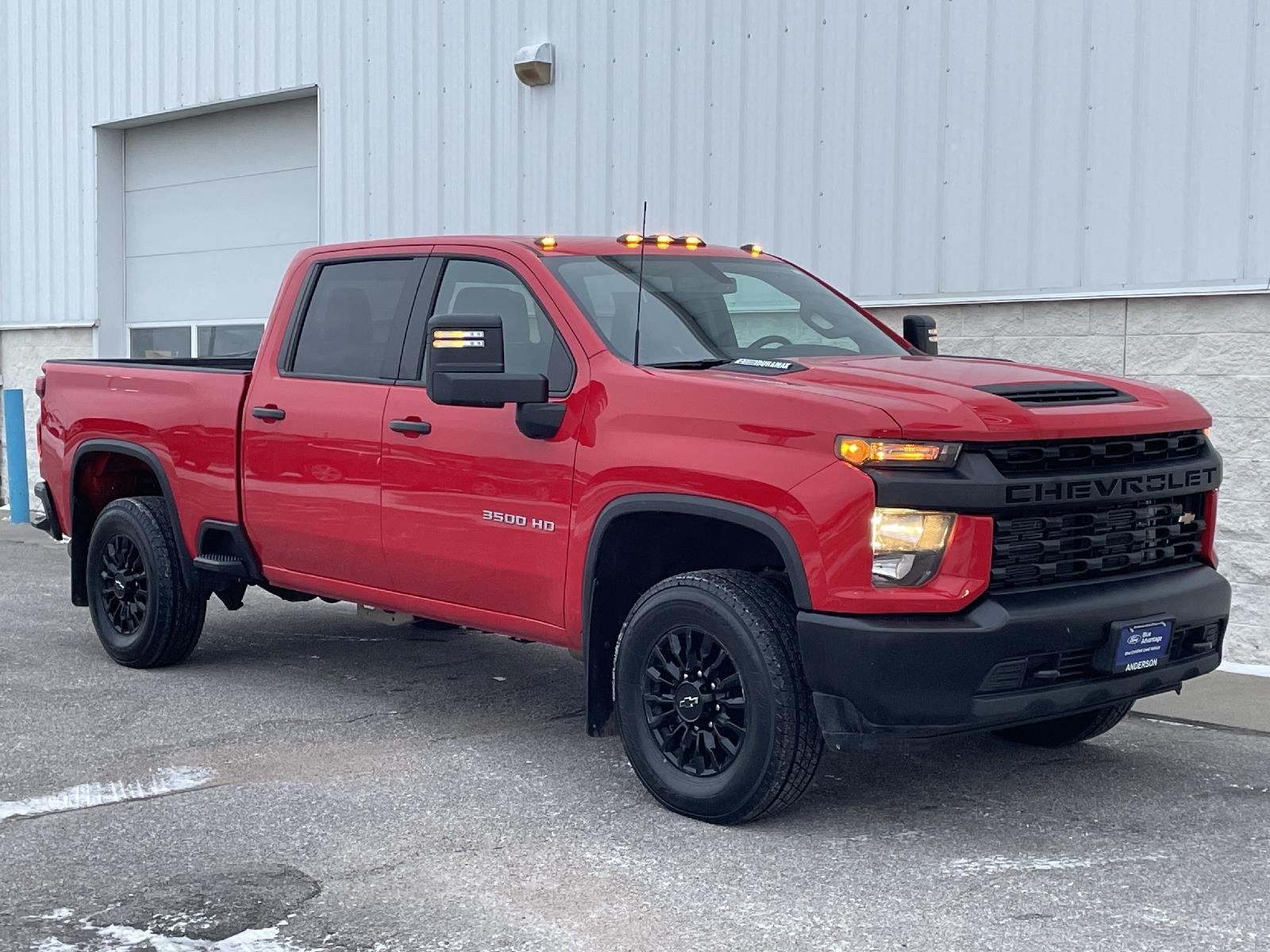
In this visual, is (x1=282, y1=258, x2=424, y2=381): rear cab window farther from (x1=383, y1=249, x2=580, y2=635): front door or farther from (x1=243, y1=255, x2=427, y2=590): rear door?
(x1=383, y1=249, x2=580, y2=635): front door

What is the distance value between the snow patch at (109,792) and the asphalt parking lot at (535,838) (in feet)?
0.06

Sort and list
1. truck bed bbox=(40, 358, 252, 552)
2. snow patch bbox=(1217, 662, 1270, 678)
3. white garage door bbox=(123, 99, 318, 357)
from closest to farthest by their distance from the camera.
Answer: truck bed bbox=(40, 358, 252, 552) → snow patch bbox=(1217, 662, 1270, 678) → white garage door bbox=(123, 99, 318, 357)

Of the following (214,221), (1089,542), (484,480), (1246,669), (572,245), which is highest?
(214,221)

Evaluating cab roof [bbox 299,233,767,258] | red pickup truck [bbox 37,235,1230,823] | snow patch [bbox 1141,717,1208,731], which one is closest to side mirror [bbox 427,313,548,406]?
red pickup truck [bbox 37,235,1230,823]

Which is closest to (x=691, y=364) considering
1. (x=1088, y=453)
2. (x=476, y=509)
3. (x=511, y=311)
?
(x=511, y=311)

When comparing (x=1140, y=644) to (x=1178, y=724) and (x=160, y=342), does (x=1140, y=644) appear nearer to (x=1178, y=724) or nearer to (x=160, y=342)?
(x=1178, y=724)

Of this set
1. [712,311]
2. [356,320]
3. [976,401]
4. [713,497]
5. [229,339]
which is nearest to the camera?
[976,401]

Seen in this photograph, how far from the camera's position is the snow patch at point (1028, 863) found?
183 inches

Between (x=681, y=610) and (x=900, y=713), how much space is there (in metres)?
0.81

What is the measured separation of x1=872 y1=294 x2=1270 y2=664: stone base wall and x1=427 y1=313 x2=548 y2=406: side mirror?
4348 mm

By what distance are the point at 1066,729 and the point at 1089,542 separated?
4.57 feet

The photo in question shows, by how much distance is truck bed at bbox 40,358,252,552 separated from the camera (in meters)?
6.96

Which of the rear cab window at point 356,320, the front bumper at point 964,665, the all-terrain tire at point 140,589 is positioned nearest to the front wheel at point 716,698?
the front bumper at point 964,665

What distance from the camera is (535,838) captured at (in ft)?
16.3
